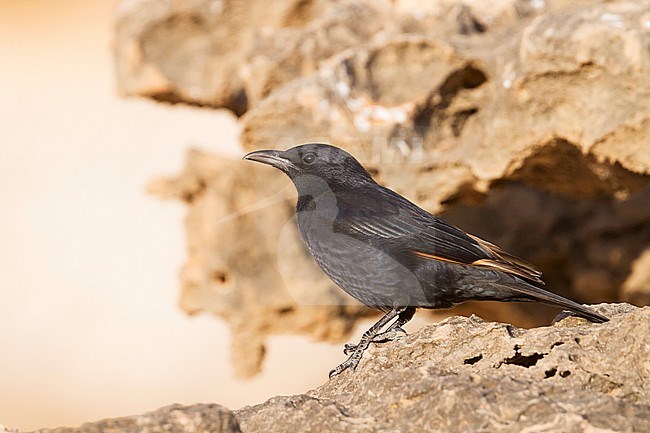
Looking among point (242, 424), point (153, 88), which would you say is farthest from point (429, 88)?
point (242, 424)

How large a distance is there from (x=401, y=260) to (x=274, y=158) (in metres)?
0.87

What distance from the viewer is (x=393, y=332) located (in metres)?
4.53

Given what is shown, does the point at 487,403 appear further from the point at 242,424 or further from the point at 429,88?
the point at 429,88

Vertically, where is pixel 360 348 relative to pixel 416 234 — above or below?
below

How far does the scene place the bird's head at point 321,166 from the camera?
15.6 ft

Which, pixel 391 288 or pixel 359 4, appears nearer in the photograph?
pixel 391 288

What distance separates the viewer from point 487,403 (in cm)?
316

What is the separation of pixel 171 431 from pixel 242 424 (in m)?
0.52

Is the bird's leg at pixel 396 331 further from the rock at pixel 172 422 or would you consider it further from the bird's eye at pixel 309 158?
the rock at pixel 172 422

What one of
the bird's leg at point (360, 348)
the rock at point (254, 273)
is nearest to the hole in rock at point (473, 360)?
the bird's leg at point (360, 348)

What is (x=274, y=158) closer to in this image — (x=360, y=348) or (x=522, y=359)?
(x=360, y=348)

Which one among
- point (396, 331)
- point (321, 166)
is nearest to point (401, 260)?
point (396, 331)

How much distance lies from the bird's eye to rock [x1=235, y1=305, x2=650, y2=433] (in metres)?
1.11

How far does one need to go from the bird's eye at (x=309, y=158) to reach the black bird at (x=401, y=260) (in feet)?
0.85
